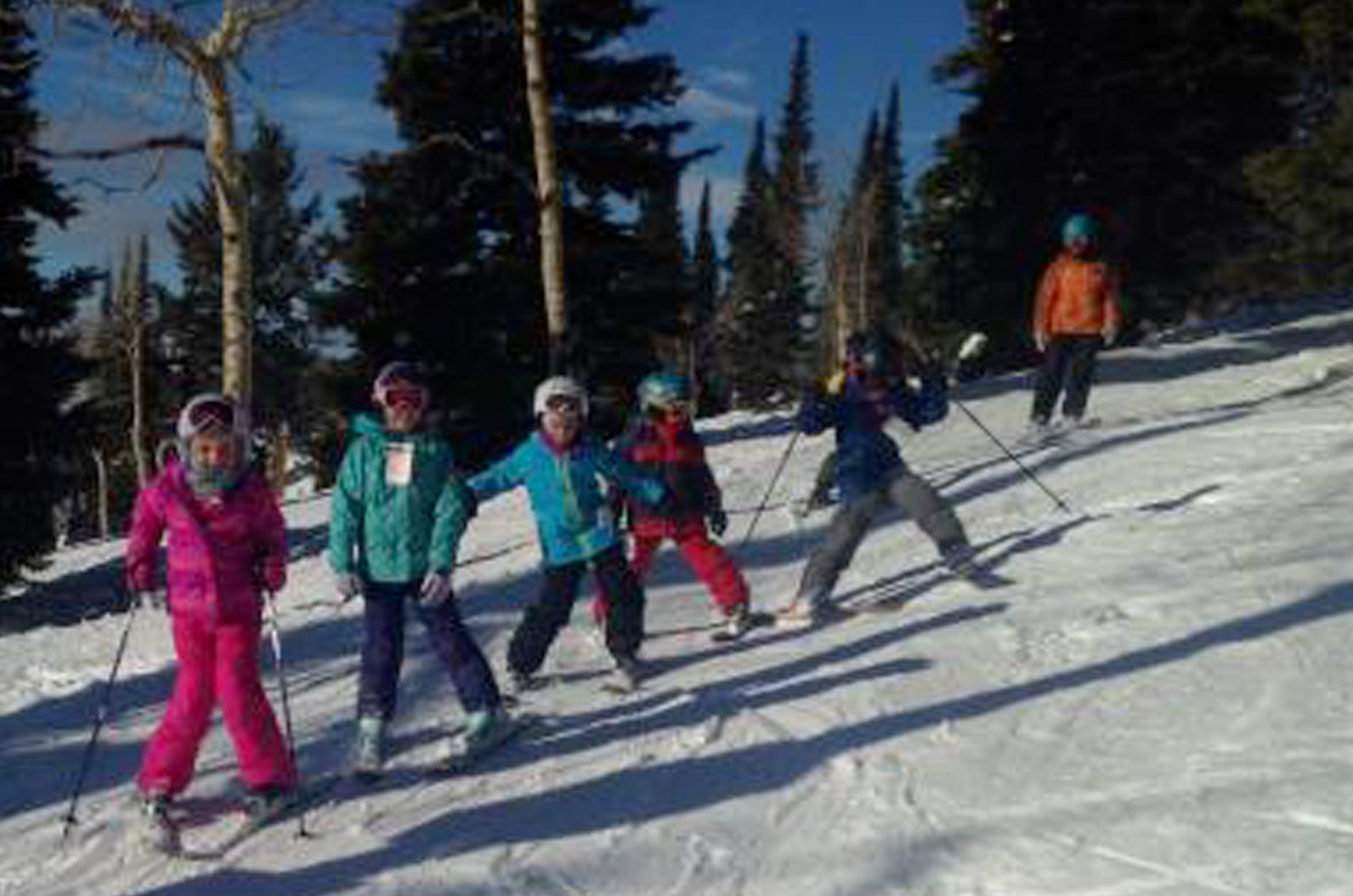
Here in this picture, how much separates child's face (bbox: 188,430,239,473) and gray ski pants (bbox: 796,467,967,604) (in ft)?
13.0

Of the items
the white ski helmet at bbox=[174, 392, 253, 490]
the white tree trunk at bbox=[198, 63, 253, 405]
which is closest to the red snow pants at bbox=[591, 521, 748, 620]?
the white ski helmet at bbox=[174, 392, 253, 490]

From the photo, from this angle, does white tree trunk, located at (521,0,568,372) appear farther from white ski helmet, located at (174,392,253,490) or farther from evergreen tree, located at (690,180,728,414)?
evergreen tree, located at (690,180,728,414)

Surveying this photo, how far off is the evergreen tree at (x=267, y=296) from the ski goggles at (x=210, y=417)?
40.5 meters

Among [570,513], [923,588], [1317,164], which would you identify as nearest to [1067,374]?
[923,588]

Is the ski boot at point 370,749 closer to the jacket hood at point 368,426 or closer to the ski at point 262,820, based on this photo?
the ski at point 262,820

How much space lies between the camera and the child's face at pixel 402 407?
7082 millimetres

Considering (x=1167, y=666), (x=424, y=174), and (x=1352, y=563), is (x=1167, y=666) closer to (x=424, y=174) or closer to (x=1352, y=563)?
(x=1352, y=563)

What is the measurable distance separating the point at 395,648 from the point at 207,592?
1.00 m

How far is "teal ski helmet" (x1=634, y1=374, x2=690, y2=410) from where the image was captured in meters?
9.23

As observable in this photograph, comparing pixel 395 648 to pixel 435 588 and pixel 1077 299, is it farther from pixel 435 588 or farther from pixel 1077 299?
pixel 1077 299

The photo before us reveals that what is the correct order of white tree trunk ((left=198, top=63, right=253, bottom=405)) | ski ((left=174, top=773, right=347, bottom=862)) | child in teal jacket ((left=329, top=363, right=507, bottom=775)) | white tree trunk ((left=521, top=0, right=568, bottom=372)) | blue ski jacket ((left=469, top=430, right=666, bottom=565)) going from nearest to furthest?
ski ((left=174, top=773, right=347, bottom=862)), child in teal jacket ((left=329, top=363, right=507, bottom=775)), blue ski jacket ((left=469, top=430, right=666, bottom=565)), white tree trunk ((left=198, top=63, right=253, bottom=405)), white tree trunk ((left=521, top=0, right=568, bottom=372))

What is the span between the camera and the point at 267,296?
157 feet

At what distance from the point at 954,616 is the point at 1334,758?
3.05m

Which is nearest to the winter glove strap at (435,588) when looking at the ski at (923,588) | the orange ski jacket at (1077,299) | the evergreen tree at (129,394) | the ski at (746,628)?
the ski at (746,628)
